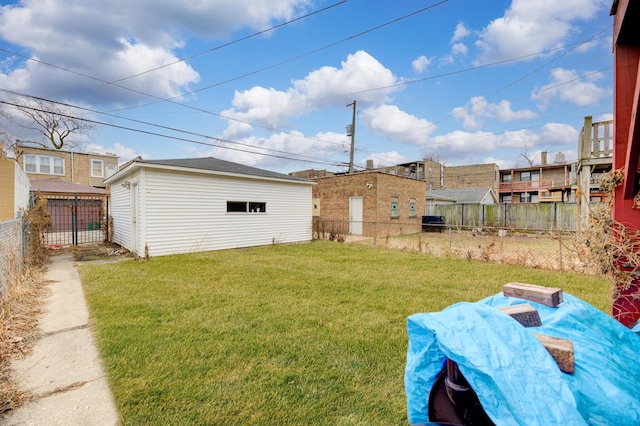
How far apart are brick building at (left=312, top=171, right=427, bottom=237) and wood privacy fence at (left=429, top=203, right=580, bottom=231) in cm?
360

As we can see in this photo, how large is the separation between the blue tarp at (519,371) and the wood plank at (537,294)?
0.26m

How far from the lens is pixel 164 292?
17.5ft

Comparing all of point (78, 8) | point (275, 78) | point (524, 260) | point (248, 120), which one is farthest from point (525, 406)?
point (248, 120)

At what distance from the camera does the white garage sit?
8.93 m

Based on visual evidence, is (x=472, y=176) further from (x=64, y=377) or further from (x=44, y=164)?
(x=44, y=164)

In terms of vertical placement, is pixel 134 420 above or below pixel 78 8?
below

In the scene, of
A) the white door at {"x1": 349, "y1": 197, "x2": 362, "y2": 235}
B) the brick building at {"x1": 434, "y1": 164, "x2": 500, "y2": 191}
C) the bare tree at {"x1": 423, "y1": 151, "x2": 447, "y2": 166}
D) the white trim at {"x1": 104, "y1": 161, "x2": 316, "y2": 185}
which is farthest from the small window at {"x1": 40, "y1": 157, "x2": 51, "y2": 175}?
the brick building at {"x1": 434, "y1": 164, "x2": 500, "y2": 191}

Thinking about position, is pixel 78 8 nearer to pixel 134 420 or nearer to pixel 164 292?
pixel 164 292

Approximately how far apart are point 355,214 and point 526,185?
90.8 ft

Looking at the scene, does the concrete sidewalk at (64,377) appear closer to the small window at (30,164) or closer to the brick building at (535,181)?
the small window at (30,164)

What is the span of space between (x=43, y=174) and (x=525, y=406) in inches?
1201

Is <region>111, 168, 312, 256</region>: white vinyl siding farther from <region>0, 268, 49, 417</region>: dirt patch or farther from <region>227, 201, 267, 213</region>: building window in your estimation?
<region>0, 268, 49, 417</region>: dirt patch

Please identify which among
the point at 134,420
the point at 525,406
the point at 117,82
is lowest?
the point at 134,420

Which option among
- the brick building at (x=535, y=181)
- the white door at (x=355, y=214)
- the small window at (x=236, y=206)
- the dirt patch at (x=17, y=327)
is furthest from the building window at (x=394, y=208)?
the brick building at (x=535, y=181)
